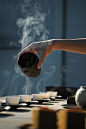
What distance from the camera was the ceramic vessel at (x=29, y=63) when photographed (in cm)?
128

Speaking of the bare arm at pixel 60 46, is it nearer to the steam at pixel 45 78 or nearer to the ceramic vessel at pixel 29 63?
the ceramic vessel at pixel 29 63

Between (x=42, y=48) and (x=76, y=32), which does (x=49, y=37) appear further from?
(x=42, y=48)

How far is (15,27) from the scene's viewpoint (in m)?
4.61

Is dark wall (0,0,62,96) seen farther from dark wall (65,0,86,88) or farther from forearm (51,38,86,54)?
forearm (51,38,86,54)

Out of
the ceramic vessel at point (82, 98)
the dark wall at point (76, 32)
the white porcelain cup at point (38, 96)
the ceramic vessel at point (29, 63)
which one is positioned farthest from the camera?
the dark wall at point (76, 32)

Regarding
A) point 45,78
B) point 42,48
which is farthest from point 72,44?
point 45,78

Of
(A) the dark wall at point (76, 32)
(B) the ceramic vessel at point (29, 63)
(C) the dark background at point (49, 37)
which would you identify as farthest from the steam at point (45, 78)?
(B) the ceramic vessel at point (29, 63)

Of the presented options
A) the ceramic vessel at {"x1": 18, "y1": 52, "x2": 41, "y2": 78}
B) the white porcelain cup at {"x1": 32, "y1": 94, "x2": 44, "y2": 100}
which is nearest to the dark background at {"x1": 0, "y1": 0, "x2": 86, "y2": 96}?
the white porcelain cup at {"x1": 32, "y1": 94, "x2": 44, "y2": 100}

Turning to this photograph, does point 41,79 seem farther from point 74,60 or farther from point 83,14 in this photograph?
point 83,14

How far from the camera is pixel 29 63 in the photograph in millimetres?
1292

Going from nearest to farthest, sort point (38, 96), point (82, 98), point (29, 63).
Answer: point (82, 98)
point (29, 63)
point (38, 96)

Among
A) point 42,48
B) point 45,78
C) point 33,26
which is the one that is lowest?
point 45,78

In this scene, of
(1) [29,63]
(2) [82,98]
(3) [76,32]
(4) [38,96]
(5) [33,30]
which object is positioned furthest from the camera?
(5) [33,30]

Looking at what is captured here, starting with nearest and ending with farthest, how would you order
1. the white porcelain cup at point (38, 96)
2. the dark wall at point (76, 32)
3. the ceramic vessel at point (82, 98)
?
the ceramic vessel at point (82, 98) → the white porcelain cup at point (38, 96) → the dark wall at point (76, 32)
